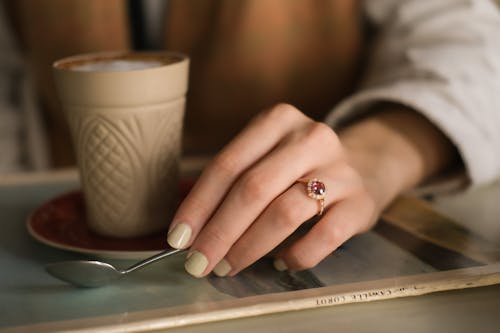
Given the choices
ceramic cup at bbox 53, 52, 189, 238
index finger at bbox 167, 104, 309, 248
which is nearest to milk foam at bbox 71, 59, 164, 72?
ceramic cup at bbox 53, 52, 189, 238

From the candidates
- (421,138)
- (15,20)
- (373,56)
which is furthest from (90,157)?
(15,20)

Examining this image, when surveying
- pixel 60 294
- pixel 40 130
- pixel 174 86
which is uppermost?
pixel 174 86

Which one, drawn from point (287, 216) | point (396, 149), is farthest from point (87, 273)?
point (396, 149)

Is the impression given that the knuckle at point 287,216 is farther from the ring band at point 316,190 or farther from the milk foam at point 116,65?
the milk foam at point 116,65

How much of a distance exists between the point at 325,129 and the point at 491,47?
337 mm

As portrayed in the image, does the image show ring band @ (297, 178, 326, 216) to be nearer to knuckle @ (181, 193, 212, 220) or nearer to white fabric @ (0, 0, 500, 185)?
knuckle @ (181, 193, 212, 220)

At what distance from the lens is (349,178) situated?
1.67ft

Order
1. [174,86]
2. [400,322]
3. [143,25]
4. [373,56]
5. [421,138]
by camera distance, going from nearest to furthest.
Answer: [400,322]
[174,86]
[421,138]
[373,56]
[143,25]

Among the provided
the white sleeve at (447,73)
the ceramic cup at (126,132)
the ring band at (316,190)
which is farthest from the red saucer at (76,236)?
the white sleeve at (447,73)

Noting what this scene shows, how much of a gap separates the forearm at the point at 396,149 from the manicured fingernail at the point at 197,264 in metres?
0.21

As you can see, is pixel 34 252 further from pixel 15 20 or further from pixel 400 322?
pixel 15 20

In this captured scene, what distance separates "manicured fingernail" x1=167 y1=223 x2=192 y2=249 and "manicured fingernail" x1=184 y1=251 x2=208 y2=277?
1 cm

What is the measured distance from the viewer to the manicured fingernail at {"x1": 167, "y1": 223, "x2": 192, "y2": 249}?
465mm

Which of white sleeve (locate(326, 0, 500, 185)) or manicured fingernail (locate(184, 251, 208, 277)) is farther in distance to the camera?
white sleeve (locate(326, 0, 500, 185))
